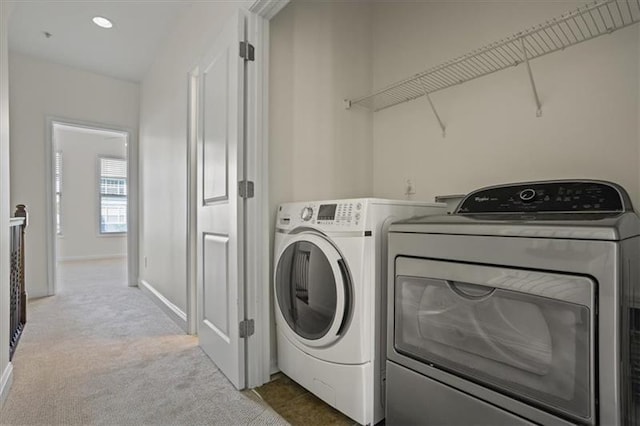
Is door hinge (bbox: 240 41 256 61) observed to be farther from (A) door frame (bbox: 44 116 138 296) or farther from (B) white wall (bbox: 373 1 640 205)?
(A) door frame (bbox: 44 116 138 296)

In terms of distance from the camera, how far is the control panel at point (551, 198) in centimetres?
118

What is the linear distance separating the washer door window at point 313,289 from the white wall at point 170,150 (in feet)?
4.23

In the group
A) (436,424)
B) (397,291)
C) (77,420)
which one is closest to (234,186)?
(397,291)

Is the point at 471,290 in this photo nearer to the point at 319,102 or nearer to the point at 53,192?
the point at 319,102

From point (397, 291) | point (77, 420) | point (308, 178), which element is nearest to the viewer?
point (397, 291)

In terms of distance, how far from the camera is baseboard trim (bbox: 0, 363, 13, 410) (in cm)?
149

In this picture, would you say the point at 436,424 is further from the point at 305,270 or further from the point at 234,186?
the point at 234,186

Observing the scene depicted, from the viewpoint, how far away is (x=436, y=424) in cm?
110

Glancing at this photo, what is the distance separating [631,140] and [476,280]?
1.00m

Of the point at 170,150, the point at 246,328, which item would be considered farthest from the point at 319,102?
the point at 170,150

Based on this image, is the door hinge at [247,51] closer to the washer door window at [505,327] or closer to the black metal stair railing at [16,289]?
the washer door window at [505,327]

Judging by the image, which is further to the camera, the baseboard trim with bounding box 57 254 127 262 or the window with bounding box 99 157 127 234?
the window with bounding box 99 157 127 234

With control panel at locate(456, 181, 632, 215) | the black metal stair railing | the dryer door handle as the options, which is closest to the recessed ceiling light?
the black metal stair railing

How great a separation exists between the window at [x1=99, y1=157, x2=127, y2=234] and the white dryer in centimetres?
668
